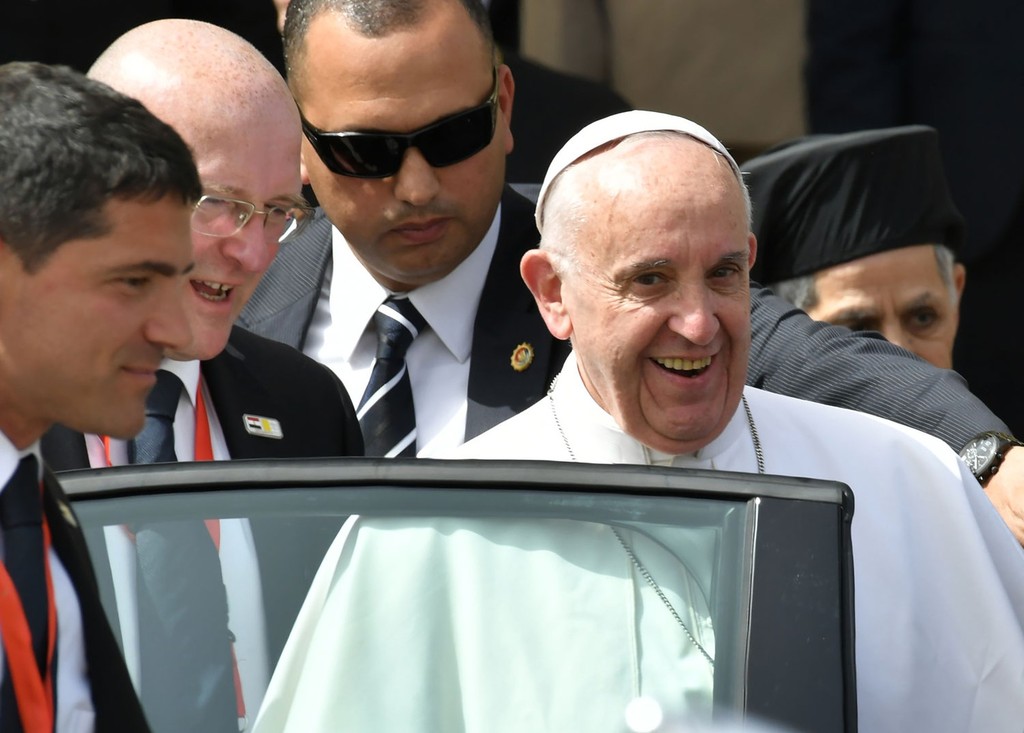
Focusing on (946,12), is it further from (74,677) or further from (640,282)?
(74,677)

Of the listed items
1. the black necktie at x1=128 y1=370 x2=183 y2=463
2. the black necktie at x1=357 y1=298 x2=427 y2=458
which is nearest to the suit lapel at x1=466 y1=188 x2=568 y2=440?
the black necktie at x1=357 y1=298 x2=427 y2=458

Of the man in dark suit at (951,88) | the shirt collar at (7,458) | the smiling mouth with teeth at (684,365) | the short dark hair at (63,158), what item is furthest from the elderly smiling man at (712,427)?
the man in dark suit at (951,88)

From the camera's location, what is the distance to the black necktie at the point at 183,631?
7.34ft

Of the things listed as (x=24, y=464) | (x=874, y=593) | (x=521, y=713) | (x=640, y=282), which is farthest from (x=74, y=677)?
(x=874, y=593)

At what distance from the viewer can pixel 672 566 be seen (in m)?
2.32

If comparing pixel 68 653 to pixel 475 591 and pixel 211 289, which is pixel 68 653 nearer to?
pixel 475 591

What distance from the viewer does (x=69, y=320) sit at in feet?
6.24

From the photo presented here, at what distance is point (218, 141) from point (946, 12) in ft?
8.98

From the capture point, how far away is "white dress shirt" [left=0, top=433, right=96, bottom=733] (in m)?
1.91

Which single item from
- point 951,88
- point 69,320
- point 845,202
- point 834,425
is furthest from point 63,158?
point 951,88

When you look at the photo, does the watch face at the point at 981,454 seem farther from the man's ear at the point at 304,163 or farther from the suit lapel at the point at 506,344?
the man's ear at the point at 304,163

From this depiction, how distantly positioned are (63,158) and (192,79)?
1397mm

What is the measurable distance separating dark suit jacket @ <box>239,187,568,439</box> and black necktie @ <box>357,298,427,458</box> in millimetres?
129

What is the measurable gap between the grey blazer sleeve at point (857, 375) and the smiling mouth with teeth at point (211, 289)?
1211 mm
